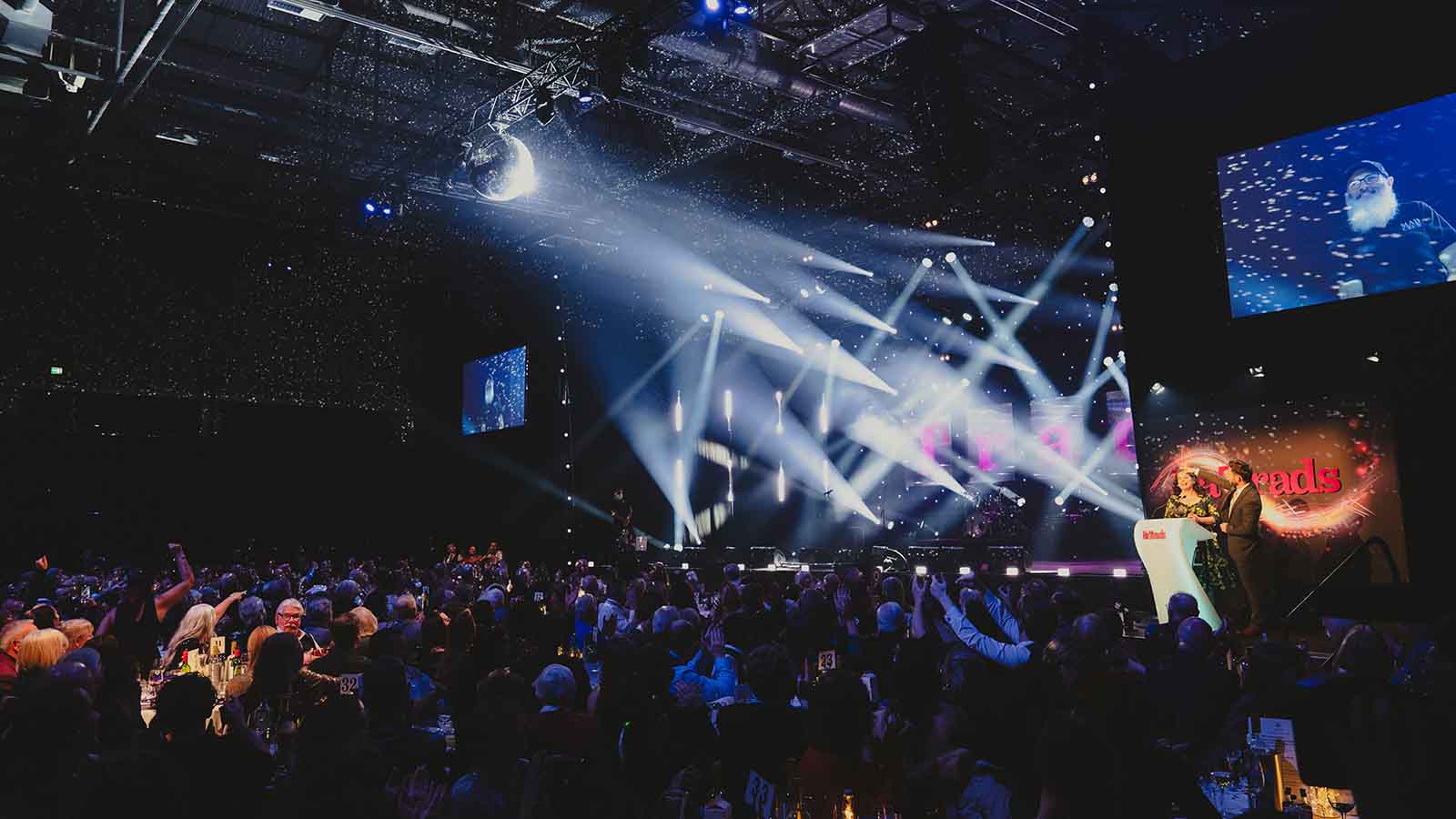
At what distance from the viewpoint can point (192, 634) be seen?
608 cm

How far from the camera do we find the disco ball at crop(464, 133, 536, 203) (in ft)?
36.0

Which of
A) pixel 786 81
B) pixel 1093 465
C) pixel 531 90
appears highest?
pixel 786 81

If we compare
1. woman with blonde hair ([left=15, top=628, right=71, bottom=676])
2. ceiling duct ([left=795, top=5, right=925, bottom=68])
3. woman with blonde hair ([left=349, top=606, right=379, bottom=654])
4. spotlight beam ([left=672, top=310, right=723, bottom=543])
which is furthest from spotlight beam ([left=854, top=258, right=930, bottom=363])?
woman with blonde hair ([left=15, top=628, right=71, bottom=676])

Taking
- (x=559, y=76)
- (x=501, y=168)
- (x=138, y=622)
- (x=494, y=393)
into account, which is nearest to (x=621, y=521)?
(x=494, y=393)

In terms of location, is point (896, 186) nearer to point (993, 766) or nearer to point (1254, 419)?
point (1254, 419)

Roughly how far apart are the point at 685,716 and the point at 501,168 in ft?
28.8

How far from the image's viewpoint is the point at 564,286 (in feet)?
59.4

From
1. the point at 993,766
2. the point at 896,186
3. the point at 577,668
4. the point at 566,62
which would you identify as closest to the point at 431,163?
the point at 566,62

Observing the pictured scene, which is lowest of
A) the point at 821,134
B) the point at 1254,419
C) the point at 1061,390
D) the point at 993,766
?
the point at 993,766

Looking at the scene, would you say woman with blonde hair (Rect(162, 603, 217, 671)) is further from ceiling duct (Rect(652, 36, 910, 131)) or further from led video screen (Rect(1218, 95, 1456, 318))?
led video screen (Rect(1218, 95, 1456, 318))

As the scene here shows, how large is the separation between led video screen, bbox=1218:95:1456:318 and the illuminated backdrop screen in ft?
3.51

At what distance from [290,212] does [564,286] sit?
4.97 meters

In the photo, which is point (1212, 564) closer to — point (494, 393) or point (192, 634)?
point (192, 634)

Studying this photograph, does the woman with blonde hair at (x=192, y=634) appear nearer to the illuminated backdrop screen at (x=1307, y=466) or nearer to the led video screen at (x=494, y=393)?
the illuminated backdrop screen at (x=1307, y=466)
